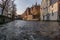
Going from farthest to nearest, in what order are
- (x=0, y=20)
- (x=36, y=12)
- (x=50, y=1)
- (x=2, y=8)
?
(x=36, y=12) → (x=50, y=1) → (x=2, y=8) → (x=0, y=20)

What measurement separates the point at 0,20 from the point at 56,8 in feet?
81.3

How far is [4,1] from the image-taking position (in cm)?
4419

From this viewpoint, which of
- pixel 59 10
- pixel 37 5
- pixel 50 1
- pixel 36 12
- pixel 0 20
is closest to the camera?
pixel 0 20

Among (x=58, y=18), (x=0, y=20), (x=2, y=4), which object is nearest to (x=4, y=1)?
→ (x=2, y=4)

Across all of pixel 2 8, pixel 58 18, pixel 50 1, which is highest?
pixel 50 1

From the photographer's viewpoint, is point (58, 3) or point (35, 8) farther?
point (35, 8)

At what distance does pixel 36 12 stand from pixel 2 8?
71.7 meters

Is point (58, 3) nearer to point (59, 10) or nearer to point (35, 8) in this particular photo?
point (59, 10)

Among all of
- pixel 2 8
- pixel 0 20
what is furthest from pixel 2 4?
pixel 0 20

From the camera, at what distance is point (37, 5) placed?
399 feet

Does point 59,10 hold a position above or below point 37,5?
below

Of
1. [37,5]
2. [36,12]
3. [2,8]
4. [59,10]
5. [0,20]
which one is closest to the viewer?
[0,20]

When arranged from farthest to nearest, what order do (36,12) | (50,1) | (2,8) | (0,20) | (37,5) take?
(37,5) → (36,12) → (50,1) → (2,8) → (0,20)

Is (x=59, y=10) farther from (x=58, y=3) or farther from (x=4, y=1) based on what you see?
Result: (x=4, y=1)
